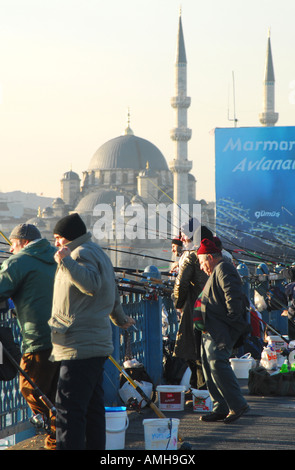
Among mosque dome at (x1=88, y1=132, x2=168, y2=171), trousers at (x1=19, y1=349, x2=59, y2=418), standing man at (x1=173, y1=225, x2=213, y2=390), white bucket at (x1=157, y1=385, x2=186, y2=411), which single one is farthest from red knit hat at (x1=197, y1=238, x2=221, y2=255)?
mosque dome at (x1=88, y1=132, x2=168, y2=171)

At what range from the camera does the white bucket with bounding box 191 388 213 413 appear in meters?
5.75

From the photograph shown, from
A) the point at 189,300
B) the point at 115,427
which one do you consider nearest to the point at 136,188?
the point at 189,300

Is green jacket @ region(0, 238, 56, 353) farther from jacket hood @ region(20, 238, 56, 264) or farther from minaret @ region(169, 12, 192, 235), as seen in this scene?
minaret @ region(169, 12, 192, 235)

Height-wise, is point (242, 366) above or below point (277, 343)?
below

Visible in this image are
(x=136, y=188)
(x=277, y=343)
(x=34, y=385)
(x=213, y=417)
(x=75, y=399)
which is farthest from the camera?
(x=136, y=188)

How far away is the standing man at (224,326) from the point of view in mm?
5215

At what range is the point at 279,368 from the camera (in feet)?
23.8

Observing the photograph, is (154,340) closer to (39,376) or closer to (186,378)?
(186,378)

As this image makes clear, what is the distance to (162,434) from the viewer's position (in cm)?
436

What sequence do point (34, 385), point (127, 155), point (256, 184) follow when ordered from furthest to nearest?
point (127, 155) < point (256, 184) < point (34, 385)

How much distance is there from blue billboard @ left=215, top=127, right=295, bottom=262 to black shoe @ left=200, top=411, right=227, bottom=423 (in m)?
18.8

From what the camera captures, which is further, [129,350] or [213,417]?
[129,350]

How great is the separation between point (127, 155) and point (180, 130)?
2780cm

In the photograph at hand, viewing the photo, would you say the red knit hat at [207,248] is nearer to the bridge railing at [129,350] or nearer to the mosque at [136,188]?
the bridge railing at [129,350]
